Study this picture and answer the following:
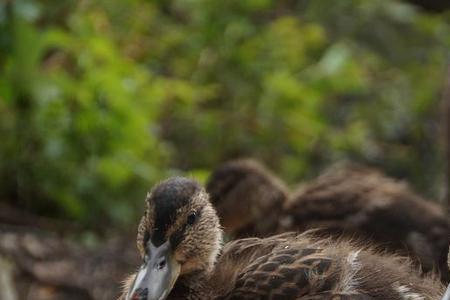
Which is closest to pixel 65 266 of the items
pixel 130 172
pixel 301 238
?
pixel 130 172

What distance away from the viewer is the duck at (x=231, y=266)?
4000 millimetres

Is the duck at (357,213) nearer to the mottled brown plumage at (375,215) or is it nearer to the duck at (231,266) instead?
the mottled brown plumage at (375,215)

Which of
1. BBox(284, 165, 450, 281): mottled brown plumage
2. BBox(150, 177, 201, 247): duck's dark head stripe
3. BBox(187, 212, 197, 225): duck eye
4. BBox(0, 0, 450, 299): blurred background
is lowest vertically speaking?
BBox(284, 165, 450, 281): mottled brown plumage

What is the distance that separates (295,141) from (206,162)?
726 mm

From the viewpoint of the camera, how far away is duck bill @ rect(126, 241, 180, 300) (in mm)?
3926

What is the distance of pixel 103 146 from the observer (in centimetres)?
802

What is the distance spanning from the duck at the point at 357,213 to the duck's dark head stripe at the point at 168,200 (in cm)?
185

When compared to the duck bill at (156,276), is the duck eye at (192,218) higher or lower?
higher

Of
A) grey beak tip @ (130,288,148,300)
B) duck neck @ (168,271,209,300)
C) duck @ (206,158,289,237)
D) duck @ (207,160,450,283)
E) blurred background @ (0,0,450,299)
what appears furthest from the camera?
blurred background @ (0,0,450,299)

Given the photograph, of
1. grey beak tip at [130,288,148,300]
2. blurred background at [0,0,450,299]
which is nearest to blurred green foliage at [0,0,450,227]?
blurred background at [0,0,450,299]

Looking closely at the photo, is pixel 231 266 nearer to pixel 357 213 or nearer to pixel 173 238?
pixel 173 238

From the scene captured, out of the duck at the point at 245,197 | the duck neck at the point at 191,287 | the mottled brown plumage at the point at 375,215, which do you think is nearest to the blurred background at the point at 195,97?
the duck at the point at 245,197

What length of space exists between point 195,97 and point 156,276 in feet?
16.8

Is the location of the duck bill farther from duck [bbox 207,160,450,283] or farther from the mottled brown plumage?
the mottled brown plumage
